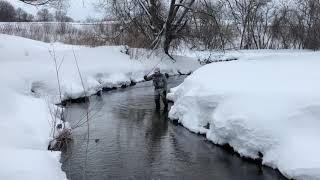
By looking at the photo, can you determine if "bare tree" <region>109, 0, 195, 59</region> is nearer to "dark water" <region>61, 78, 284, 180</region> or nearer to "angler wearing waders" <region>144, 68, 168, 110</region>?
"angler wearing waders" <region>144, 68, 168, 110</region>

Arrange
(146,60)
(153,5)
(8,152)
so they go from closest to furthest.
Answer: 1. (8,152)
2. (146,60)
3. (153,5)

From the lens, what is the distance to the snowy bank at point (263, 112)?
389 inches

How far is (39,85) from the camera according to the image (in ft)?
59.7

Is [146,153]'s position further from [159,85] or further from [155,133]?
[159,85]

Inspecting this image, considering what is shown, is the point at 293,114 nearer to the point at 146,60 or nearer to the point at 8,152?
the point at 8,152

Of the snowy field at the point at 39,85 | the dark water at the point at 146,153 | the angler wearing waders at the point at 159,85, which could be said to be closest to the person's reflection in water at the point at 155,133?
the dark water at the point at 146,153

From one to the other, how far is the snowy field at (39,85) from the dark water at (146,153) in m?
0.98

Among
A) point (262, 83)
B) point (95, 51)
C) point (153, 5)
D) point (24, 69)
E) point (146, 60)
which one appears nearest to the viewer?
point (262, 83)

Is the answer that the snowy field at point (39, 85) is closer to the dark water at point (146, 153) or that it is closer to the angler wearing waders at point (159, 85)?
the dark water at point (146, 153)

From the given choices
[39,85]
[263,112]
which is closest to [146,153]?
[263,112]

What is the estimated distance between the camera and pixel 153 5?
102ft

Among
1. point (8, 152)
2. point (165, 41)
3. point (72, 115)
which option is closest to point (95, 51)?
point (165, 41)

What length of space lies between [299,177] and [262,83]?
4476mm

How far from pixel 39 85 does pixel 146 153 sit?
26.1 feet
